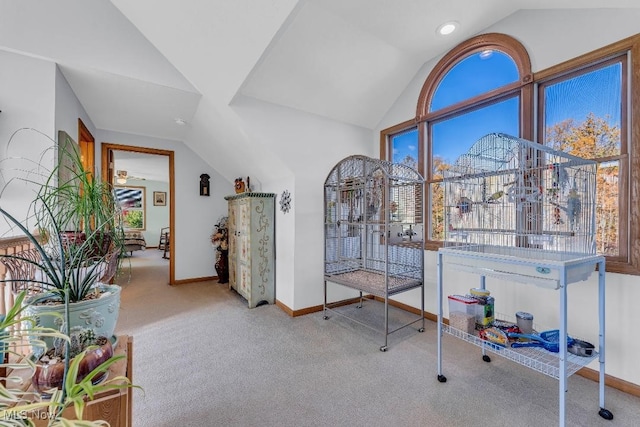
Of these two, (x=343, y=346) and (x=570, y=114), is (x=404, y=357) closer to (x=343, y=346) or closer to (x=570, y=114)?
(x=343, y=346)

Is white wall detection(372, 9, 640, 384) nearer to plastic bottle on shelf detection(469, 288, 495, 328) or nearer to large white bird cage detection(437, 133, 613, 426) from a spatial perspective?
large white bird cage detection(437, 133, 613, 426)


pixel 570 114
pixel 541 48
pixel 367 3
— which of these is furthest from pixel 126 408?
pixel 541 48

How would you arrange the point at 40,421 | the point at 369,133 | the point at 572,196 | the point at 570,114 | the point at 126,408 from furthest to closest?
the point at 369,133 < the point at 570,114 < the point at 572,196 < the point at 126,408 < the point at 40,421

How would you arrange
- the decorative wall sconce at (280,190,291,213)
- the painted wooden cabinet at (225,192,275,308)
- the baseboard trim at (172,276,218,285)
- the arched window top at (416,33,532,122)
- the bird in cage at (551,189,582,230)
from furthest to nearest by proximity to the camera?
the baseboard trim at (172,276,218,285)
the painted wooden cabinet at (225,192,275,308)
the decorative wall sconce at (280,190,291,213)
the arched window top at (416,33,532,122)
the bird in cage at (551,189,582,230)

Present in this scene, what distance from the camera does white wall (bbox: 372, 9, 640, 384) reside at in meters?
1.88

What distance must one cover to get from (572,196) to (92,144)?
536 centimetres

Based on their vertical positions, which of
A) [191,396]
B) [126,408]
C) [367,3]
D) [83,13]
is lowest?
[191,396]

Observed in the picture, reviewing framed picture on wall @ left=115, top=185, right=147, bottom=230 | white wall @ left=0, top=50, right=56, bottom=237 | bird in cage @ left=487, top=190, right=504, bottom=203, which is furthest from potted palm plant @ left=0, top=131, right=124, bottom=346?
framed picture on wall @ left=115, top=185, right=147, bottom=230

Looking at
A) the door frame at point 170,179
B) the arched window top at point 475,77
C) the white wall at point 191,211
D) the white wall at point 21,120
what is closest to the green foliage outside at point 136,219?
the door frame at point 170,179

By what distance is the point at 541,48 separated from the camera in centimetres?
226

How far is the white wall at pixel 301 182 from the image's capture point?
314cm

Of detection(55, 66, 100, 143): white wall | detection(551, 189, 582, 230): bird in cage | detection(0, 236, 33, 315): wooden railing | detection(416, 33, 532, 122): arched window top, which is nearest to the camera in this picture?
detection(0, 236, 33, 315): wooden railing

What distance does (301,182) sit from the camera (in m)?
3.31

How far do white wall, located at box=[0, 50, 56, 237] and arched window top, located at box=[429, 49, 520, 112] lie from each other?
3.68m
